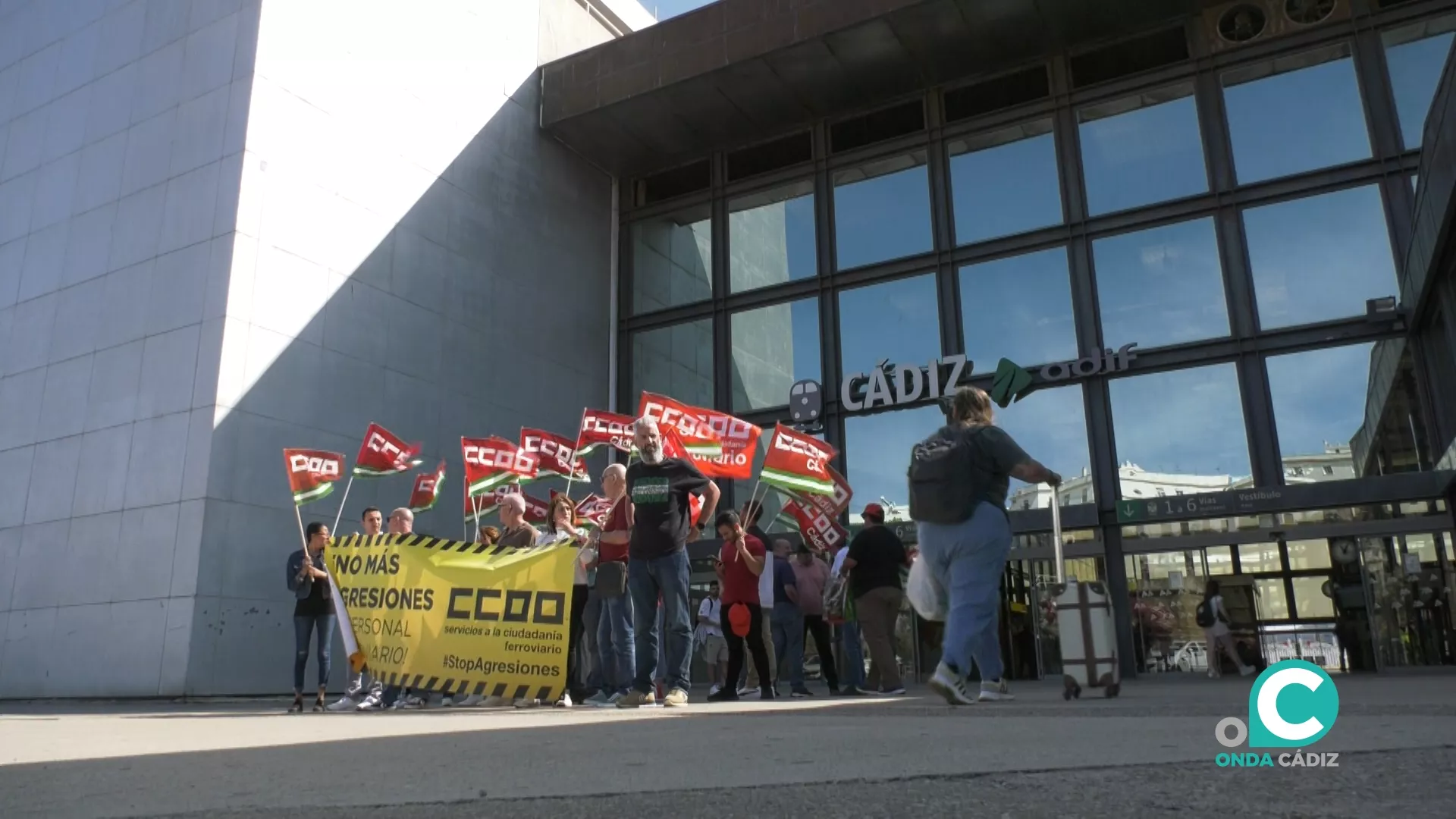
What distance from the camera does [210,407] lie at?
13.5m

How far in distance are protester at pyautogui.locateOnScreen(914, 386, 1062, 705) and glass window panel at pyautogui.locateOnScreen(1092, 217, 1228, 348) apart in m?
13.2

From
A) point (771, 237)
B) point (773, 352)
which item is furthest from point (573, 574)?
point (771, 237)

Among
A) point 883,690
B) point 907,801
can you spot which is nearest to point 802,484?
point 883,690

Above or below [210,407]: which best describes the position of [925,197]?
above

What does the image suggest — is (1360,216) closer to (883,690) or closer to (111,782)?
(883,690)

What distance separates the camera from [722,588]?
9609 millimetres

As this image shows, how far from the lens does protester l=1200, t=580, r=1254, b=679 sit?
1517 centimetres

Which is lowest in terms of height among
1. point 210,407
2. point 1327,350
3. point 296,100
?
point 210,407

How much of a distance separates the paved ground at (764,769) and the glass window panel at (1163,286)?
12.8 m

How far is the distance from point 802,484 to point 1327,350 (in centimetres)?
990

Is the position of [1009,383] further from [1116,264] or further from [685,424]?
[685,424]

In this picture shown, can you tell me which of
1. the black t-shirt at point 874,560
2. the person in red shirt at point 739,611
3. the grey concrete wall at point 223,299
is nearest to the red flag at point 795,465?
the black t-shirt at point 874,560

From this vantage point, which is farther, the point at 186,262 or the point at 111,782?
the point at 186,262

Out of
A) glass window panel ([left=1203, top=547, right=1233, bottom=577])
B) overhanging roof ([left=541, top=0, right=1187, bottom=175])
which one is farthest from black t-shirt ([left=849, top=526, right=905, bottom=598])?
overhanging roof ([left=541, top=0, right=1187, bottom=175])
